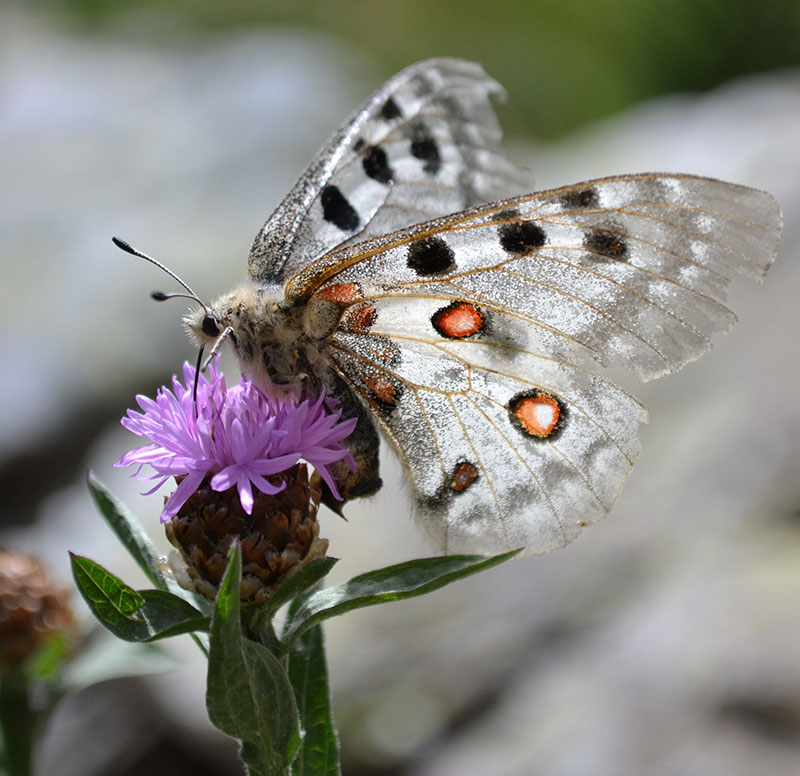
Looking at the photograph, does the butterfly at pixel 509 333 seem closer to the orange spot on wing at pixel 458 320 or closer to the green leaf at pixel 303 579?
the orange spot on wing at pixel 458 320

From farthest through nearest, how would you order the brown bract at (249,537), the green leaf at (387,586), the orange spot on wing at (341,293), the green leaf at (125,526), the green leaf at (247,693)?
the orange spot on wing at (341,293), the green leaf at (125,526), the brown bract at (249,537), the green leaf at (387,586), the green leaf at (247,693)

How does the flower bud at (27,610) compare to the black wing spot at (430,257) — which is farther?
the flower bud at (27,610)

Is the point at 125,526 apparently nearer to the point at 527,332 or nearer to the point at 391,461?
the point at 391,461

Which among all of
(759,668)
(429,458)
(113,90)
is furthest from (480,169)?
(113,90)

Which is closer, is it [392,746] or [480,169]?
[480,169]

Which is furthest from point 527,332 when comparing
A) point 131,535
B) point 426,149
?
point 131,535

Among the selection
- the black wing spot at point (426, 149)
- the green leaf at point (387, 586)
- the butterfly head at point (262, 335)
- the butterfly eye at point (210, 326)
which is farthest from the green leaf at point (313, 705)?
the black wing spot at point (426, 149)

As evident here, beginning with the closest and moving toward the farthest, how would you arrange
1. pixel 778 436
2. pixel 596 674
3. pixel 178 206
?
1. pixel 596 674
2. pixel 778 436
3. pixel 178 206

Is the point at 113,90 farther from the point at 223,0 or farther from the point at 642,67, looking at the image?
the point at 642,67
